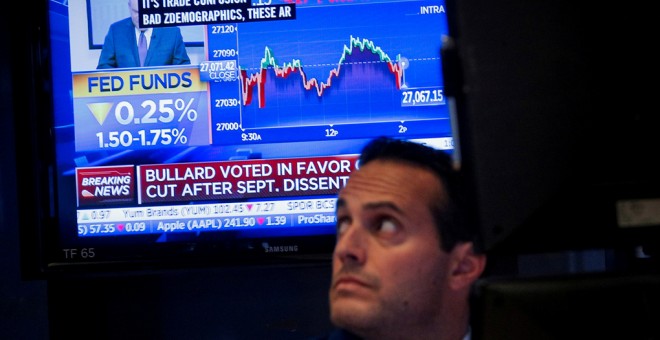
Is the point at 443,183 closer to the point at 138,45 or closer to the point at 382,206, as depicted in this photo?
the point at 382,206

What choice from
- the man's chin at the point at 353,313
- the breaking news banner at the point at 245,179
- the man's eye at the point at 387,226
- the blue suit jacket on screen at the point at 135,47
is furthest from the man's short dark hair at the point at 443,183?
the blue suit jacket on screen at the point at 135,47

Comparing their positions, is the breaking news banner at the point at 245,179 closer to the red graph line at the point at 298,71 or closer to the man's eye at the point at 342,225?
the red graph line at the point at 298,71

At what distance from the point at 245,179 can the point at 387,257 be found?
2.57ft

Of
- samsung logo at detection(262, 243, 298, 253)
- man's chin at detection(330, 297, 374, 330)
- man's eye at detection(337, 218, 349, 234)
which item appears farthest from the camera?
samsung logo at detection(262, 243, 298, 253)

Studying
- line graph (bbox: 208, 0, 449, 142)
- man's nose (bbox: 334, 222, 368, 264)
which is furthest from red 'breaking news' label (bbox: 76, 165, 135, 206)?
man's nose (bbox: 334, 222, 368, 264)

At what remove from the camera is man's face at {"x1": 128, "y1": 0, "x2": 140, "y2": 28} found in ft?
6.97

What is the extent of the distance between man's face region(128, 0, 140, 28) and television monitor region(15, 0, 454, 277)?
0.02m

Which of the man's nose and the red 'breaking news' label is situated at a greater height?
the red 'breaking news' label

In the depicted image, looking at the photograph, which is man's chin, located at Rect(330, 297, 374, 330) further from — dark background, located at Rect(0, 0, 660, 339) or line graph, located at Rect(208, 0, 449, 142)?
line graph, located at Rect(208, 0, 449, 142)

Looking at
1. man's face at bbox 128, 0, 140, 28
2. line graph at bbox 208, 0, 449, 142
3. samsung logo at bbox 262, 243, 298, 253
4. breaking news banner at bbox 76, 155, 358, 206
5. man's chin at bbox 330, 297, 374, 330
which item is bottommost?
man's chin at bbox 330, 297, 374, 330

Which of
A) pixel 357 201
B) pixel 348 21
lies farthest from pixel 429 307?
pixel 348 21

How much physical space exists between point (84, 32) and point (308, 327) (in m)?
1.01

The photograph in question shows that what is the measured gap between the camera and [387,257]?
1.41 m

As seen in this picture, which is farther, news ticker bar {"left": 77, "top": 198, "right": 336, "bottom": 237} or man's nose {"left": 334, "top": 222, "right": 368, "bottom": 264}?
news ticker bar {"left": 77, "top": 198, "right": 336, "bottom": 237}
